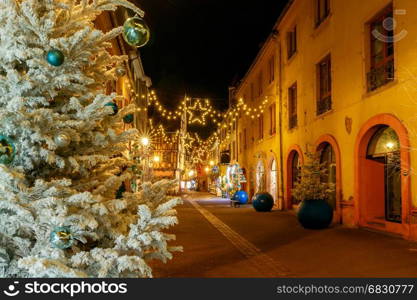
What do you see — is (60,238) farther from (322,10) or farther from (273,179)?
(273,179)

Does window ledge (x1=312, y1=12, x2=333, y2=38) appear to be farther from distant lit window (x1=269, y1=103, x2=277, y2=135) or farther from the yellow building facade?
distant lit window (x1=269, y1=103, x2=277, y2=135)

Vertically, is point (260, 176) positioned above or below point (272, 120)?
below

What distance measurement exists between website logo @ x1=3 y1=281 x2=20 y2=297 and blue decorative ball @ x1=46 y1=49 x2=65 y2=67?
151 cm

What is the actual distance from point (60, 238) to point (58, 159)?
545 mm

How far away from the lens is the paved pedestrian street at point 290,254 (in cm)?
663

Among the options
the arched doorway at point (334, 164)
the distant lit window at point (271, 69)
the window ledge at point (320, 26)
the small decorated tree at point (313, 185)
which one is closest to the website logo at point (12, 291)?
the small decorated tree at point (313, 185)

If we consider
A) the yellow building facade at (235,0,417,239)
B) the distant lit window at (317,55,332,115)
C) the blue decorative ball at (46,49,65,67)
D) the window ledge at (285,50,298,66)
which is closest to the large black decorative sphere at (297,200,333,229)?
the yellow building facade at (235,0,417,239)

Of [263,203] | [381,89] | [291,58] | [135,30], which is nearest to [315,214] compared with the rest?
[381,89]

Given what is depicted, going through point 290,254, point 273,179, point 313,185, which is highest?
point 273,179

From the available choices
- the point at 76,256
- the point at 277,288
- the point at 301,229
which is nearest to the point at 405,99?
the point at 301,229

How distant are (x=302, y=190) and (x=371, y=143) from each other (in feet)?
8.39

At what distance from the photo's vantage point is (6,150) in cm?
262

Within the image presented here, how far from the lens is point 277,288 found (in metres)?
4.77

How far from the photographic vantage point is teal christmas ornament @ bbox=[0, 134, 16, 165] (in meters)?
2.61
